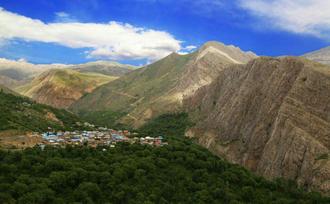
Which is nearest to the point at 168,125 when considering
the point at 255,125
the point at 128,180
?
the point at 255,125

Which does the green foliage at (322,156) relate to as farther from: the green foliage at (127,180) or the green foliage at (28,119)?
the green foliage at (28,119)

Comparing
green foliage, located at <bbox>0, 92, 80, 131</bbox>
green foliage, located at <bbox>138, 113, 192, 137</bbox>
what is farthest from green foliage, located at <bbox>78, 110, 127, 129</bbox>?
green foliage, located at <bbox>0, 92, 80, 131</bbox>

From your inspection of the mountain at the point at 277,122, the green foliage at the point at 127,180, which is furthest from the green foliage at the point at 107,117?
the green foliage at the point at 127,180

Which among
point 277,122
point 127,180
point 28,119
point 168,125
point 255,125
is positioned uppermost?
point 277,122

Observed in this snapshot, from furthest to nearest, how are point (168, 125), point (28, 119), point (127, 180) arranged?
point (168, 125)
point (28, 119)
point (127, 180)

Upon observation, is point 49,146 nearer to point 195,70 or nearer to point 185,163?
point 185,163

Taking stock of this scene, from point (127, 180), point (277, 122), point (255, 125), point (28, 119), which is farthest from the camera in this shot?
point (28, 119)

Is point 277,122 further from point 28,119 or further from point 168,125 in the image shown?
point 168,125
